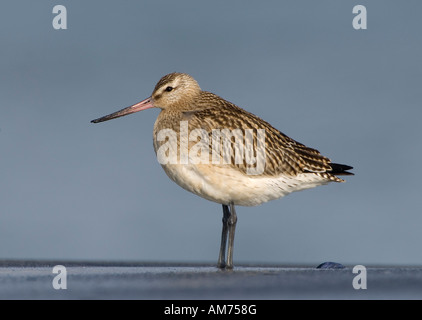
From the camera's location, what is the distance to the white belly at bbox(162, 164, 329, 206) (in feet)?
31.6

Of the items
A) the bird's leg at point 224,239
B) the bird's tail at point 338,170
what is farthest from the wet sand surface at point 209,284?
the bird's tail at point 338,170

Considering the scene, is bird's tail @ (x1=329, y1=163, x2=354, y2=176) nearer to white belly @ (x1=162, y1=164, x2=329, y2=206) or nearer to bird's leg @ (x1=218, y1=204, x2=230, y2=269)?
white belly @ (x1=162, y1=164, x2=329, y2=206)

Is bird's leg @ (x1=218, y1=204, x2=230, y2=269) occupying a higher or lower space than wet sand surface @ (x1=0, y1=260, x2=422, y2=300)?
higher

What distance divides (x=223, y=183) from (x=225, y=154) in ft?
1.37

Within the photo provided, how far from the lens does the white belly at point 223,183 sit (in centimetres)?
963

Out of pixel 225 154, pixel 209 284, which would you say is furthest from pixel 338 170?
pixel 209 284

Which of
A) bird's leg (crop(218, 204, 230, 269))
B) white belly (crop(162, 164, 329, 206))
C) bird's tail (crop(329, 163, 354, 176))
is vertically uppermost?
bird's tail (crop(329, 163, 354, 176))

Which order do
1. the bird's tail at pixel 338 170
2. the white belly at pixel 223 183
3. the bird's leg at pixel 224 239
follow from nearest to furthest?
the white belly at pixel 223 183 < the bird's leg at pixel 224 239 < the bird's tail at pixel 338 170

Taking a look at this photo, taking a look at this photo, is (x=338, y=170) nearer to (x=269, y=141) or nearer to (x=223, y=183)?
(x=269, y=141)

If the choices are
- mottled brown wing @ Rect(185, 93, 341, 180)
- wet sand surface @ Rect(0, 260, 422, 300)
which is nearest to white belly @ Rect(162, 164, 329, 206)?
mottled brown wing @ Rect(185, 93, 341, 180)

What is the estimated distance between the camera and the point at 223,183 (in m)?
9.67

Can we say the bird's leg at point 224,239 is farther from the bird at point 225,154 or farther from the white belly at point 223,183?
the white belly at point 223,183
